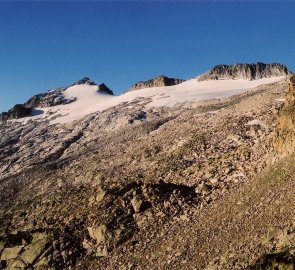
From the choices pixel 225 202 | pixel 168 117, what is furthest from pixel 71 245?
pixel 168 117

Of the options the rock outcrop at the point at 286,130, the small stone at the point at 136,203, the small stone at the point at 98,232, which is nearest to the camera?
the small stone at the point at 98,232

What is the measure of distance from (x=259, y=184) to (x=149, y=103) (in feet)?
147

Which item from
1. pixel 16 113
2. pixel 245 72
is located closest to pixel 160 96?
pixel 245 72

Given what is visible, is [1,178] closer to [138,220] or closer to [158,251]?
[138,220]

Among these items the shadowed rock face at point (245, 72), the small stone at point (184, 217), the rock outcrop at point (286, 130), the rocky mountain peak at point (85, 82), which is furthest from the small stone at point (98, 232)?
the rocky mountain peak at point (85, 82)

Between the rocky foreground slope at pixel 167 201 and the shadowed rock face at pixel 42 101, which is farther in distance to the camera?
the shadowed rock face at pixel 42 101

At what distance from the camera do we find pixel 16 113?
87.2m

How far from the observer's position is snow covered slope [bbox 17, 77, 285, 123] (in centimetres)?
6731

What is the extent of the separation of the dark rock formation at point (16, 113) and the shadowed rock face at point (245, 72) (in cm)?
3239

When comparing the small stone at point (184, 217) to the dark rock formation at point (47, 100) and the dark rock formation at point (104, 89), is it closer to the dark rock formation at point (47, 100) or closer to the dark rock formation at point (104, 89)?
the dark rock formation at point (47, 100)

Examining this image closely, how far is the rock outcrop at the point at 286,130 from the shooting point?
91.3 feet

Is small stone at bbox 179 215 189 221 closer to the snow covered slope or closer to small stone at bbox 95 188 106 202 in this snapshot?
small stone at bbox 95 188 106 202

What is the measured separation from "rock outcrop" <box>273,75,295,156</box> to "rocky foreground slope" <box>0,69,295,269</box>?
10.8 inches

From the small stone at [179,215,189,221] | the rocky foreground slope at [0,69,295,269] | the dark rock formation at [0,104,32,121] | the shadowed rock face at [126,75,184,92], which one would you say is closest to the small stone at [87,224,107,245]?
the rocky foreground slope at [0,69,295,269]
